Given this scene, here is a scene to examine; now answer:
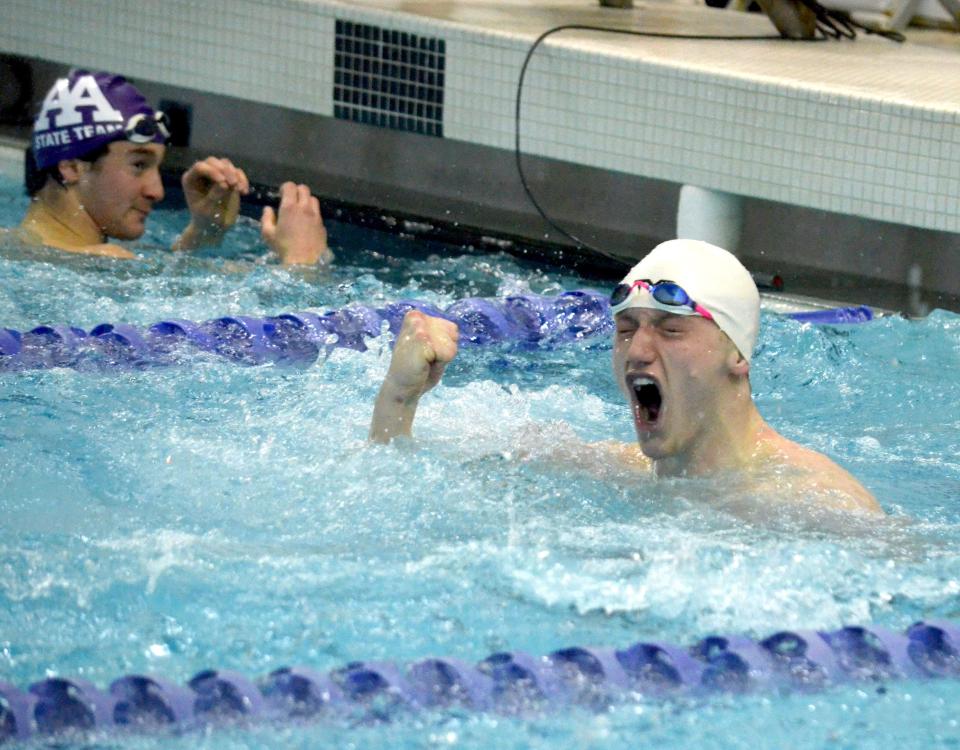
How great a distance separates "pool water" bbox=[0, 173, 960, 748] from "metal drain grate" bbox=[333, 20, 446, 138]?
2.29 m

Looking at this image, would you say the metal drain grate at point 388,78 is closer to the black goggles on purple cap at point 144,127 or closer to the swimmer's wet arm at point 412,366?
the black goggles on purple cap at point 144,127

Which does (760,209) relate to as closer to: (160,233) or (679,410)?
(160,233)

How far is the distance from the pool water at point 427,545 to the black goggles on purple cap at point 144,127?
3.96ft

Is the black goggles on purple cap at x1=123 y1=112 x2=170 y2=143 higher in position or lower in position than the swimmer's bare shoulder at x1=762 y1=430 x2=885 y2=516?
higher

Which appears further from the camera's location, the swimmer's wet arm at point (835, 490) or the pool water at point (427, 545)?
the swimmer's wet arm at point (835, 490)

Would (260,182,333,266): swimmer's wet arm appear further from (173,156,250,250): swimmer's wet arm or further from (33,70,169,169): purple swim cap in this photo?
(33,70,169,169): purple swim cap

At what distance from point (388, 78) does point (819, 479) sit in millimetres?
4014

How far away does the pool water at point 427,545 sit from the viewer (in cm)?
247

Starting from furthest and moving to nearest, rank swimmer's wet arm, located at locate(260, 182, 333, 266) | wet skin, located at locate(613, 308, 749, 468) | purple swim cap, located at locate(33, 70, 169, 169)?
1. swimmer's wet arm, located at locate(260, 182, 333, 266)
2. purple swim cap, located at locate(33, 70, 169, 169)
3. wet skin, located at locate(613, 308, 749, 468)

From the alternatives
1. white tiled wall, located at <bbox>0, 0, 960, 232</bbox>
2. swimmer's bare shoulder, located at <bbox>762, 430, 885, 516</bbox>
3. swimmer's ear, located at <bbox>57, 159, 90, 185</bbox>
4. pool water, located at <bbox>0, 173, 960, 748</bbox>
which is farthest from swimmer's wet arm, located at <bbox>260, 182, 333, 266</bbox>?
swimmer's bare shoulder, located at <bbox>762, 430, 885, 516</bbox>

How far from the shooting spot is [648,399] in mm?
3021

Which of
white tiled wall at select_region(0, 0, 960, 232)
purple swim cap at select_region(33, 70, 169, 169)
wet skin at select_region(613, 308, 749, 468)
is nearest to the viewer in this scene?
wet skin at select_region(613, 308, 749, 468)

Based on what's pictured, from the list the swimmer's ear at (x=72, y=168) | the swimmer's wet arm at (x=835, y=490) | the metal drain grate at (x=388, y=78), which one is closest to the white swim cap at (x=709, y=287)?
the swimmer's wet arm at (x=835, y=490)

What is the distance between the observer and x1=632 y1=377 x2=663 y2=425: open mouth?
9.58 feet
